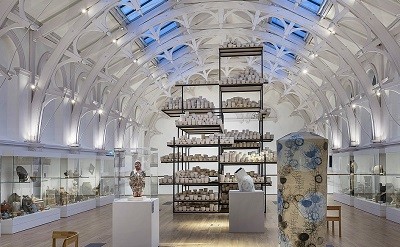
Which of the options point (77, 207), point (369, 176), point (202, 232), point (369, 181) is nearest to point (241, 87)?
point (202, 232)

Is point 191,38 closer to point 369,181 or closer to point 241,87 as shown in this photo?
point 241,87

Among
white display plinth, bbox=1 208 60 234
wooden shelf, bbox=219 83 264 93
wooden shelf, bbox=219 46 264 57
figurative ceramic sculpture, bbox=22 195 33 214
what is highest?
wooden shelf, bbox=219 46 264 57

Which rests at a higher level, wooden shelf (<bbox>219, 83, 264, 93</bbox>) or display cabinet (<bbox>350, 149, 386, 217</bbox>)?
wooden shelf (<bbox>219, 83, 264, 93</bbox>)

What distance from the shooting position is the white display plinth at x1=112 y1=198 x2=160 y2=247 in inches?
387

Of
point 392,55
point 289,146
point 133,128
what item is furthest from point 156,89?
point 289,146

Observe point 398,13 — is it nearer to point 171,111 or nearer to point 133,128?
point 171,111

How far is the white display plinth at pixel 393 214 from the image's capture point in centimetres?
1583

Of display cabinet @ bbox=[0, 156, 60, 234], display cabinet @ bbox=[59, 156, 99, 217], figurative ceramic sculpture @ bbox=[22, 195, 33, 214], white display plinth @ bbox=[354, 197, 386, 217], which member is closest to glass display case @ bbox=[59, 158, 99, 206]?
display cabinet @ bbox=[59, 156, 99, 217]

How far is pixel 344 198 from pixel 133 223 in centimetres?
1565

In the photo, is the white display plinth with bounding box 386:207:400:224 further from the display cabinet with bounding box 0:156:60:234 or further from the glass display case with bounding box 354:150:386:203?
the display cabinet with bounding box 0:156:60:234

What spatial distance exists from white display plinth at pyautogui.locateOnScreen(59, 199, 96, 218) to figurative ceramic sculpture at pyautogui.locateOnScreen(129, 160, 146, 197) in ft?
25.2

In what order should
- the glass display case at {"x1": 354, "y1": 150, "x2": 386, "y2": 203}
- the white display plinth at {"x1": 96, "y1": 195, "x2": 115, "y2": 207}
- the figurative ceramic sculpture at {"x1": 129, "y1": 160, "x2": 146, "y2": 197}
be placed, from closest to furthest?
the figurative ceramic sculpture at {"x1": 129, "y1": 160, "x2": 146, "y2": 197}
the glass display case at {"x1": 354, "y1": 150, "x2": 386, "y2": 203}
the white display plinth at {"x1": 96, "y1": 195, "x2": 115, "y2": 207}

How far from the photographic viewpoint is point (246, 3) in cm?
1916

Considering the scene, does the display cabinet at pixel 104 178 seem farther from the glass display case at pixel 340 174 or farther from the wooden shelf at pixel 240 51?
the glass display case at pixel 340 174
